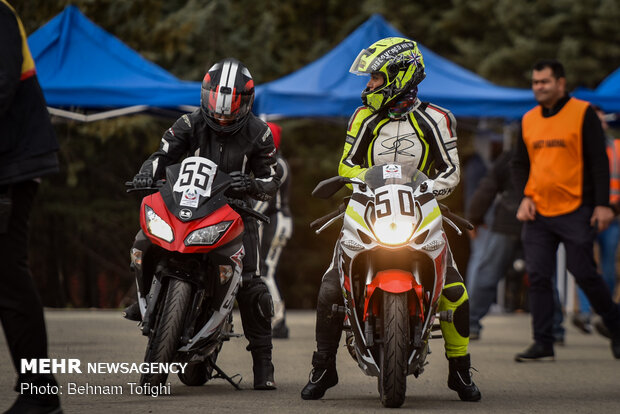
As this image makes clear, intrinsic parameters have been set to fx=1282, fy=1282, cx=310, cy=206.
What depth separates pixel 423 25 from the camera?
3316 cm

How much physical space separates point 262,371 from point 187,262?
1.02 m

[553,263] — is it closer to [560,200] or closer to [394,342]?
[560,200]

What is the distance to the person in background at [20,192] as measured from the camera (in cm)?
517

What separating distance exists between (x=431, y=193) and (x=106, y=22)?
19.4 meters

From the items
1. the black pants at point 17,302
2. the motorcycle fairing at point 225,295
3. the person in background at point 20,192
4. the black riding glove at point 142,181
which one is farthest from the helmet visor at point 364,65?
the black pants at point 17,302

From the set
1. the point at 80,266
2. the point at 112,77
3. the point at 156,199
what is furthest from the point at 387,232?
the point at 80,266

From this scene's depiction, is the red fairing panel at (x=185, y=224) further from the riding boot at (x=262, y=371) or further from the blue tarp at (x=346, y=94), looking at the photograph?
the blue tarp at (x=346, y=94)

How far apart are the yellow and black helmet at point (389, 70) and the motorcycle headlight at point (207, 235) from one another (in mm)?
1063

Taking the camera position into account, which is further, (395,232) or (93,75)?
(93,75)

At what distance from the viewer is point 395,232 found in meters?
6.29

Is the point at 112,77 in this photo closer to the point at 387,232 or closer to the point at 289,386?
the point at 289,386

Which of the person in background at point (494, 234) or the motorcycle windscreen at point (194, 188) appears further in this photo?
the person in background at point (494, 234)

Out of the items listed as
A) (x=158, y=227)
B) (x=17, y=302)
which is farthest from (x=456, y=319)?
(x=17, y=302)

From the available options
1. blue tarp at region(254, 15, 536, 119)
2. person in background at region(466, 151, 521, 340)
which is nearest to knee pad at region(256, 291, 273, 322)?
person in background at region(466, 151, 521, 340)
